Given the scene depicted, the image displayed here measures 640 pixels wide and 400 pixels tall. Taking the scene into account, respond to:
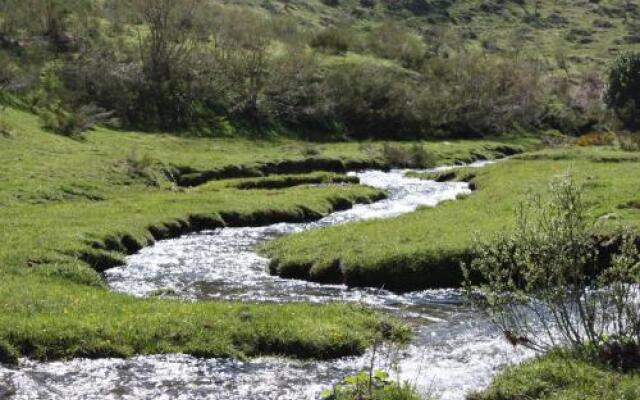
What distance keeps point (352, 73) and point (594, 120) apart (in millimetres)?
48747

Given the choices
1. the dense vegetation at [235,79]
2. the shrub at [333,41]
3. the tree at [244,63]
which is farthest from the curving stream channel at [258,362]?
the shrub at [333,41]

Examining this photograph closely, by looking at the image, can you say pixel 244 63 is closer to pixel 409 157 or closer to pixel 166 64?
pixel 166 64

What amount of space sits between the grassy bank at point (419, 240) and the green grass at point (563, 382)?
7472mm

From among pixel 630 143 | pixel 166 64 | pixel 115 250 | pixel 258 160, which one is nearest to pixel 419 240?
pixel 115 250

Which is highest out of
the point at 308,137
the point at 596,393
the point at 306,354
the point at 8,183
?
the point at 596,393

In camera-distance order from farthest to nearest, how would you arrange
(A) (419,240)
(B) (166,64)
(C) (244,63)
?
(C) (244,63) → (B) (166,64) → (A) (419,240)

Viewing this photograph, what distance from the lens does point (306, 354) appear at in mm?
21266

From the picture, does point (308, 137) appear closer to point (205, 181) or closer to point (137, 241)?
point (205, 181)

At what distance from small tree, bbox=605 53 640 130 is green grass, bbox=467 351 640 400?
102899mm

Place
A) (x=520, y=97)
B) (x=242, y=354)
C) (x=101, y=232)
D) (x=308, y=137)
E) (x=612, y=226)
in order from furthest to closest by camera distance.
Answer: (x=520, y=97) < (x=308, y=137) < (x=101, y=232) < (x=612, y=226) < (x=242, y=354)

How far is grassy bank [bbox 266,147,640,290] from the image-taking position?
30562 millimetres

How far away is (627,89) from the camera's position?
114 metres

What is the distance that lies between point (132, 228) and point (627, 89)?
98.0 meters

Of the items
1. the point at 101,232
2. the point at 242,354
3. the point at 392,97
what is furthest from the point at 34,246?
the point at 392,97
